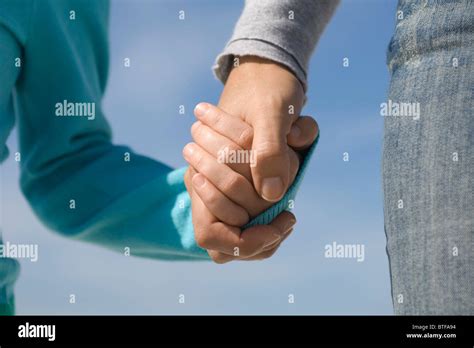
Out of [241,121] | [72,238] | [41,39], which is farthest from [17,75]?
[241,121]

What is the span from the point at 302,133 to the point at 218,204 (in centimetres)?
12

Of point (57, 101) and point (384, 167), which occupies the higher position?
point (57, 101)

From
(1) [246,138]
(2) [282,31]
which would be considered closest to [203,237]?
(1) [246,138]

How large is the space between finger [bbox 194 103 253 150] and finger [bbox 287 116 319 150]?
0.05 m

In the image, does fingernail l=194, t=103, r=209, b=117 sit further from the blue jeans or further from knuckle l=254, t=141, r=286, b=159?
the blue jeans

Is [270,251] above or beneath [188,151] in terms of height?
beneath

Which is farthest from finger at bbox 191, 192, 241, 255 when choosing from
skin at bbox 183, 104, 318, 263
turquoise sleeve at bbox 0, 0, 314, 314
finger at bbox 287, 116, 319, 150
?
turquoise sleeve at bbox 0, 0, 314, 314

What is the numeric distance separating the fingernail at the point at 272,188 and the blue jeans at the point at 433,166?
0.14 metres

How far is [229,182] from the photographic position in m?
0.59

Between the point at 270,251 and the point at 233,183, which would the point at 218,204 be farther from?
the point at 270,251

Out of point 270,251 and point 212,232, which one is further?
point 270,251
